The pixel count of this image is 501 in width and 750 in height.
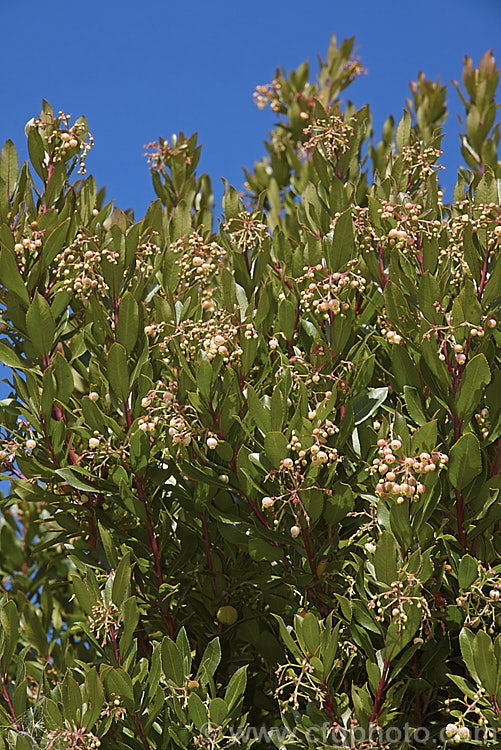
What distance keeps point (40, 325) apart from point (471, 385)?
6.38ft

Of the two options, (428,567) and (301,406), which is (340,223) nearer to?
(301,406)

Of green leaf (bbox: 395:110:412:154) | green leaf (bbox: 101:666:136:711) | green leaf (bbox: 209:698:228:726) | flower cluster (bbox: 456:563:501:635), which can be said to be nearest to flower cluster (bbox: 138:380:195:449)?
green leaf (bbox: 101:666:136:711)

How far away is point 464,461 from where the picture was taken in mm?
2941

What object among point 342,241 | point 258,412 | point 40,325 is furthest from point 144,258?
point 258,412

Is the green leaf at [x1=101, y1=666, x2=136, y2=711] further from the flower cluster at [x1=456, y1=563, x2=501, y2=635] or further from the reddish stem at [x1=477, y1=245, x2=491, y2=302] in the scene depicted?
the reddish stem at [x1=477, y1=245, x2=491, y2=302]

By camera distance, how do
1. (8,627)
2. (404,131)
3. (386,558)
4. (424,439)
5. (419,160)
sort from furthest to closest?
(404,131) → (419,160) → (8,627) → (424,439) → (386,558)

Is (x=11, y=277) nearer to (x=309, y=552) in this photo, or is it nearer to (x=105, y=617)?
(x=105, y=617)

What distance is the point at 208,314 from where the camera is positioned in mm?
4055

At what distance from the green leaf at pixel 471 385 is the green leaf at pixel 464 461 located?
7.1 inches

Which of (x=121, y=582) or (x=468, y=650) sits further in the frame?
(x=121, y=582)

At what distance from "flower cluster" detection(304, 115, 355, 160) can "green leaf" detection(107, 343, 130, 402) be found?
69.1 inches

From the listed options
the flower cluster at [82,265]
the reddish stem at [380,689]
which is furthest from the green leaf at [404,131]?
the reddish stem at [380,689]

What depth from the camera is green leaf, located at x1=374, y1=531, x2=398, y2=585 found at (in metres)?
2.72

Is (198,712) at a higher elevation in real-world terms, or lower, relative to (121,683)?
lower
